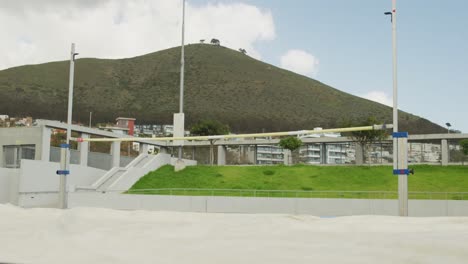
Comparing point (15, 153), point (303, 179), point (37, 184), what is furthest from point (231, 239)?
point (303, 179)

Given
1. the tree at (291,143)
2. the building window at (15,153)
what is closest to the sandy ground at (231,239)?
the building window at (15,153)

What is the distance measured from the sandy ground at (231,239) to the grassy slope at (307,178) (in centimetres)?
2859

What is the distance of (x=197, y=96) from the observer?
12081 centimetres

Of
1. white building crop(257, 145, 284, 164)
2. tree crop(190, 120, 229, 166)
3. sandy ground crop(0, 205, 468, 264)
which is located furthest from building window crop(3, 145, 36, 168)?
white building crop(257, 145, 284, 164)

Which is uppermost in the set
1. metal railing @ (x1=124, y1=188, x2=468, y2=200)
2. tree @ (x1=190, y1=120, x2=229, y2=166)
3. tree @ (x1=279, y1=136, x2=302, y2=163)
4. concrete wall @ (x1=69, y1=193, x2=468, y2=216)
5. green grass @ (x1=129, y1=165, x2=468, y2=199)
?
tree @ (x1=190, y1=120, x2=229, y2=166)

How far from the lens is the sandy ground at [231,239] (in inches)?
103

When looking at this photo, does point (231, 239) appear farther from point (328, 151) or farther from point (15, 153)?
point (328, 151)

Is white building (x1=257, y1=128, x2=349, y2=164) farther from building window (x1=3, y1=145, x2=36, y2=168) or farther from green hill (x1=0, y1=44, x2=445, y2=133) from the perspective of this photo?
green hill (x1=0, y1=44, x2=445, y2=133)

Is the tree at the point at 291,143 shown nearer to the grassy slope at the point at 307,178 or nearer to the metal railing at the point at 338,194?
the grassy slope at the point at 307,178

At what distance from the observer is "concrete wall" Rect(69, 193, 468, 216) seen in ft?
73.0

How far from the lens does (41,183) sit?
25875 millimetres

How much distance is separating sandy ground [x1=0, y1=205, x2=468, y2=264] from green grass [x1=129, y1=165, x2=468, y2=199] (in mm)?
25065

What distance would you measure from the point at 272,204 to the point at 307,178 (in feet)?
38.4

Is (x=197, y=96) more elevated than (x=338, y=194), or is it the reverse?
(x=197, y=96)
